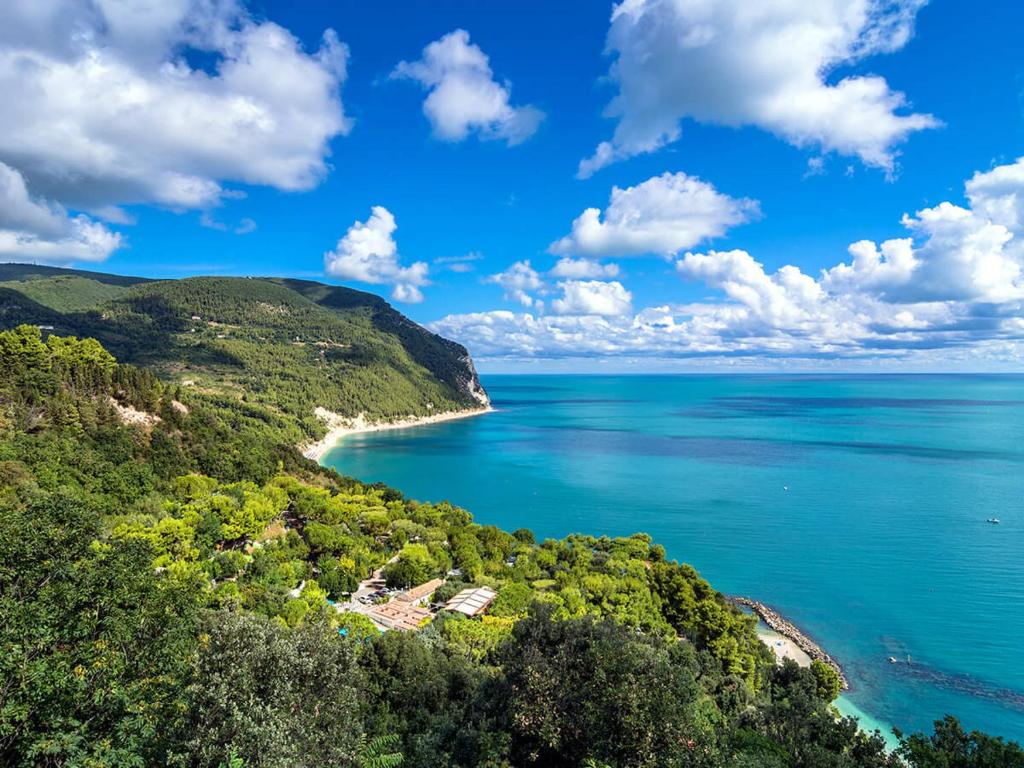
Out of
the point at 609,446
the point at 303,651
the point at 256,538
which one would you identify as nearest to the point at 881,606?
the point at 303,651

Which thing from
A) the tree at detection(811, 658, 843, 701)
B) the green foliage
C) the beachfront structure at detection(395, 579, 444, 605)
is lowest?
the tree at detection(811, 658, 843, 701)

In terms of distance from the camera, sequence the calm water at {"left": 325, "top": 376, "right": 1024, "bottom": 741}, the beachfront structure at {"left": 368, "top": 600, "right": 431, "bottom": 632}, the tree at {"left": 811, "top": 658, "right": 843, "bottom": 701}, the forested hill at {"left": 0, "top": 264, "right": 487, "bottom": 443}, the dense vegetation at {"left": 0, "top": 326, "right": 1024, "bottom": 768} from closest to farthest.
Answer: the dense vegetation at {"left": 0, "top": 326, "right": 1024, "bottom": 768} < the tree at {"left": 811, "top": 658, "right": 843, "bottom": 701} < the beachfront structure at {"left": 368, "top": 600, "right": 431, "bottom": 632} < the calm water at {"left": 325, "top": 376, "right": 1024, "bottom": 741} < the forested hill at {"left": 0, "top": 264, "right": 487, "bottom": 443}

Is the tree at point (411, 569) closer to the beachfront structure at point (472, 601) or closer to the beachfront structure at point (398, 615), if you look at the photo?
the beachfront structure at point (398, 615)

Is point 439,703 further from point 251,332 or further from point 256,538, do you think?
point 251,332

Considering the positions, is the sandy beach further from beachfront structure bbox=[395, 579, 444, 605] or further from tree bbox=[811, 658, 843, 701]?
beachfront structure bbox=[395, 579, 444, 605]

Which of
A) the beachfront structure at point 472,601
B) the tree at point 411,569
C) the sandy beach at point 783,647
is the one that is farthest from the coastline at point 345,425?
the sandy beach at point 783,647

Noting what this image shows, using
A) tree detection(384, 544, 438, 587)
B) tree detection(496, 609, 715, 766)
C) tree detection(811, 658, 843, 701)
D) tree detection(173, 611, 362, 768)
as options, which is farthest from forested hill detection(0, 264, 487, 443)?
tree detection(496, 609, 715, 766)

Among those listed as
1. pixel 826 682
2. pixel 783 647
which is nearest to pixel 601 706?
pixel 826 682
